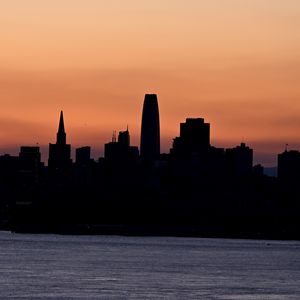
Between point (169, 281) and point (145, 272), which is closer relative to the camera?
point (169, 281)

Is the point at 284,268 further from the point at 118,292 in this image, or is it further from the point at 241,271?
the point at 118,292

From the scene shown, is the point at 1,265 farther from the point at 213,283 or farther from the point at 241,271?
the point at 213,283

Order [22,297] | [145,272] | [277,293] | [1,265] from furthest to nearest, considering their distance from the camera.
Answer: [1,265] → [145,272] → [277,293] → [22,297]

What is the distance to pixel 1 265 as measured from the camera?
197 metres

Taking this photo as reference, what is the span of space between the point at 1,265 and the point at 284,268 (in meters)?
29.9

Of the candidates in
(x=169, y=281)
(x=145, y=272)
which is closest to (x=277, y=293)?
(x=169, y=281)

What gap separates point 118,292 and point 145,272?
35.6 meters

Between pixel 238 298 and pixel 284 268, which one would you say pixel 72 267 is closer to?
pixel 284 268

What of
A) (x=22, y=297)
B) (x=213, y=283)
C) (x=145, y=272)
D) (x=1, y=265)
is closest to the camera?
(x=22, y=297)

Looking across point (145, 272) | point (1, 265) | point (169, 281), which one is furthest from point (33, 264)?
point (169, 281)

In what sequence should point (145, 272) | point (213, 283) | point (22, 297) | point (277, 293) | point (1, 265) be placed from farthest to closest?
point (1, 265) < point (145, 272) < point (213, 283) < point (277, 293) < point (22, 297)

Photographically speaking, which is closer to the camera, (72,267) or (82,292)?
(82,292)

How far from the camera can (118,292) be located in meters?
145

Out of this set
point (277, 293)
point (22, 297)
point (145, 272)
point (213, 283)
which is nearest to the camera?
point (22, 297)
